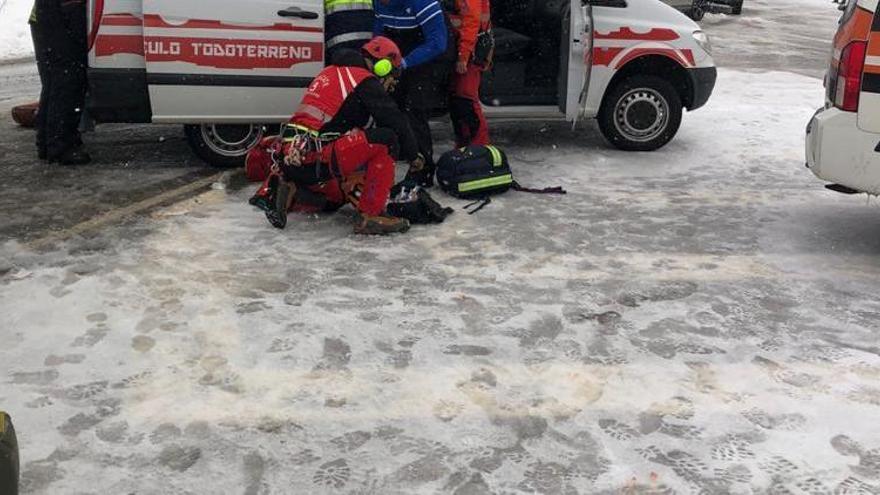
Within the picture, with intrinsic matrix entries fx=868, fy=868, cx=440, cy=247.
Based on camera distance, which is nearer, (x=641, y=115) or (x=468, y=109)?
(x=468, y=109)

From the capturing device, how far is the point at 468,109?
7109 millimetres

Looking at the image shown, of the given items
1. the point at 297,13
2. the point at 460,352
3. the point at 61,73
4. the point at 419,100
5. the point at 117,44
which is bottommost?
the point at 460,352

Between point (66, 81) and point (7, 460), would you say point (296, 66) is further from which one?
point (7, 460)

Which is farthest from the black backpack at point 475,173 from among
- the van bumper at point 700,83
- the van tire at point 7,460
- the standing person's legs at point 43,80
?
the van tire at point 7,460

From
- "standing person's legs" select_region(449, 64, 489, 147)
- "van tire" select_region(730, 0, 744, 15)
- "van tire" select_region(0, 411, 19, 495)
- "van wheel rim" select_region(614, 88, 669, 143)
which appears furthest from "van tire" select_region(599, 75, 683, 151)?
"van tire" select_region(730, 0, 744, 15)

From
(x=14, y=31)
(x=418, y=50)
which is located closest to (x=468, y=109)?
(x=418, y=50)

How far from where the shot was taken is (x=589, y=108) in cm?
753

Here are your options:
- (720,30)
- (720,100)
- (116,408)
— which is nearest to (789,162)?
(720,100)

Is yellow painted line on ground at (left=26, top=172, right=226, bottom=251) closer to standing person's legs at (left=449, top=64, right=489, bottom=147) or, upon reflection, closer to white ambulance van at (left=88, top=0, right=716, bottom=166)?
white ambulance van at (left=88, top=0, right=716, bottom=166)

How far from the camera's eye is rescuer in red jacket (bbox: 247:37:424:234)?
18.1ft

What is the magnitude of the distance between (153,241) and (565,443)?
10.3 ft

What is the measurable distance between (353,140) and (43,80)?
3135 millimetres

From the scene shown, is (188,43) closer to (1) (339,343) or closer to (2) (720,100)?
(1) (339,343)

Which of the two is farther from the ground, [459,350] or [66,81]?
[66,81]
